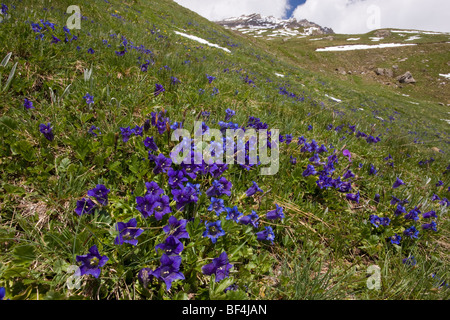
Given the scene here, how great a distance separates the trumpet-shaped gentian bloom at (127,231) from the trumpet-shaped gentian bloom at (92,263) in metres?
0.17

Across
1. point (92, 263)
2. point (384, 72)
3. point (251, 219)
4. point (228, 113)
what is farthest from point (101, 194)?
point (384, 72)

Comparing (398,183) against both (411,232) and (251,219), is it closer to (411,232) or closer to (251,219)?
(411,232)

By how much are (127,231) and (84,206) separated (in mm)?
433

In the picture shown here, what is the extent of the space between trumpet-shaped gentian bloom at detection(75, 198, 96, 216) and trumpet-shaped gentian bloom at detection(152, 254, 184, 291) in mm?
801

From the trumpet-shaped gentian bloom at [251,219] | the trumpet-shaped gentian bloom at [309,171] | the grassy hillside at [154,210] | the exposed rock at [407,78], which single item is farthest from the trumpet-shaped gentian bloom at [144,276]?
the exposed rock at [407,78]

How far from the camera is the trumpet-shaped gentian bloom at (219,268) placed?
1781 millimetres

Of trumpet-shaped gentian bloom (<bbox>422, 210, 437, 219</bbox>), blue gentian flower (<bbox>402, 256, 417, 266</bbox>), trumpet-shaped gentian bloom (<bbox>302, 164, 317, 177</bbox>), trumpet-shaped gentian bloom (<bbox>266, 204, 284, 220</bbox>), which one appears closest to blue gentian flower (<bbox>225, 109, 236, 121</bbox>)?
trumpet-shaped gentian bloom (<bbox>302, 164, 317, 177</bbox>)

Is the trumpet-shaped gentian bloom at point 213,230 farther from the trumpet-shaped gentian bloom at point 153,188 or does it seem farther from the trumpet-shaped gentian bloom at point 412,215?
the trumpet-shaped gentian bloom at point 412,215

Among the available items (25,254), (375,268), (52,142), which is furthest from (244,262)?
(52,142)

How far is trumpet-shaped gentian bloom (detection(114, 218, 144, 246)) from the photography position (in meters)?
1.72

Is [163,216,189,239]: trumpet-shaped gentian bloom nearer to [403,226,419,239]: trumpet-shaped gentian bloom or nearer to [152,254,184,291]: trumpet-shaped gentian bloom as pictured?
[152,254,184,291]: trumpet-shaped gentian bloom

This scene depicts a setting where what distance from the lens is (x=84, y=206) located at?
1.86 metres
